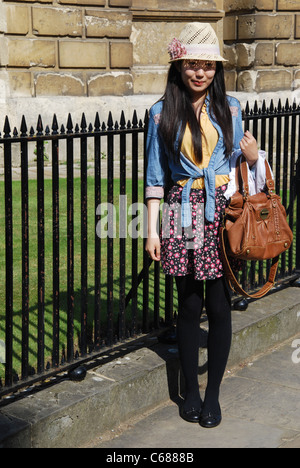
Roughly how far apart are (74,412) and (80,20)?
9.32 metres

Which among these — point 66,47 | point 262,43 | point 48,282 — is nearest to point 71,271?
point 48,282

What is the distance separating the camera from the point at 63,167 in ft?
36.8

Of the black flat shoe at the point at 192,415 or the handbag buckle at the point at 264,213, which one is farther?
the black flat shoe at the point at 192,415

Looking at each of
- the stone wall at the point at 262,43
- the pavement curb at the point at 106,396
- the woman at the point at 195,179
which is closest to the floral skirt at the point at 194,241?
the woman at the point at 195,179

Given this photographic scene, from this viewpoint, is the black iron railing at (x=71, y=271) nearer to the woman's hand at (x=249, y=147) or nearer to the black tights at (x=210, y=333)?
the black tights at (x=210, y=333)

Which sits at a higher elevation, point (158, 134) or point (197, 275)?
point (158, 134)

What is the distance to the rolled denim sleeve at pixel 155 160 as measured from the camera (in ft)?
13.0

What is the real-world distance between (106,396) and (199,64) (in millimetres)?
1671

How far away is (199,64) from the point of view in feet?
12.7

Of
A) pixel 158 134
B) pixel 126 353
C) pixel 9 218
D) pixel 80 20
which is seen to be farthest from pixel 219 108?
pixel 80 20

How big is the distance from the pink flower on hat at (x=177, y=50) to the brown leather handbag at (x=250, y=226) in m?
0.59
